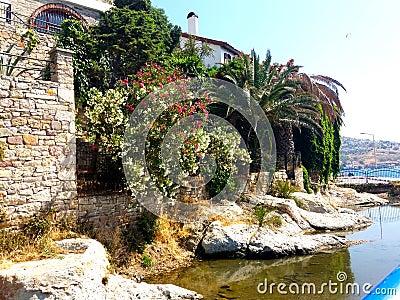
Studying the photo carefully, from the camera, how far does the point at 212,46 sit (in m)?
24.5

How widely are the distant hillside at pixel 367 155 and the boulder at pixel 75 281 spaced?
7601 centimetres

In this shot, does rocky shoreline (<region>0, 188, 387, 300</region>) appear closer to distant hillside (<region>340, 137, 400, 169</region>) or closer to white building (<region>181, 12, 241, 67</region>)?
white building (<region>181, 12, 241, 67</region>)

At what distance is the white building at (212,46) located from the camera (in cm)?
2397

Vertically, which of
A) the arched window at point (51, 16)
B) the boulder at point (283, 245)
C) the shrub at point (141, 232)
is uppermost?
the arched window at point (51, 16)

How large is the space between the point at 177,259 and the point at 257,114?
9.09 m

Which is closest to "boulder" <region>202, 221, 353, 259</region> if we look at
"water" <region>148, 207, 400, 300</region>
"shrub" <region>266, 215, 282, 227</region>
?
"water" <region>148, 207, 400, 300</region>

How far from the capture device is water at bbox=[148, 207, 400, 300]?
8.01 metres

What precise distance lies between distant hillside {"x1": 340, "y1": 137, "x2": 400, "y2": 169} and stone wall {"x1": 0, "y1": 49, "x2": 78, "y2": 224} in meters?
75.7

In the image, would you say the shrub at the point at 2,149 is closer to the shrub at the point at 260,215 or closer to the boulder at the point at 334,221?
the shrub at the point at 260,215

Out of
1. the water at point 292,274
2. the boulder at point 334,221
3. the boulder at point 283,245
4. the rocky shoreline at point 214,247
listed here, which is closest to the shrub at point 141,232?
the water at point 292,274

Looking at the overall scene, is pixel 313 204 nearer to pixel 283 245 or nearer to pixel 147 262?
pixel 283 245

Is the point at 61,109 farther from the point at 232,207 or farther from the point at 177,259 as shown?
the point at 232,207

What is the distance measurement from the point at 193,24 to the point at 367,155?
331ft

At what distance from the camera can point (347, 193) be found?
23797mm
